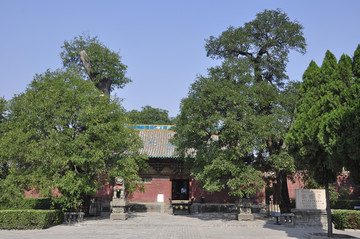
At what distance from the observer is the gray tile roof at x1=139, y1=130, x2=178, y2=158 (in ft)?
64.0

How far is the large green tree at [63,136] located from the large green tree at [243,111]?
3.45m

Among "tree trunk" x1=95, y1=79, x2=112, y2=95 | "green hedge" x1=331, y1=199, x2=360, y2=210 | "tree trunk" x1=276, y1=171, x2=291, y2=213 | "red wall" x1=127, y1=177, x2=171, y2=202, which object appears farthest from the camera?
"tree trunk" x1=95, y1=79, x2=112, y2=95

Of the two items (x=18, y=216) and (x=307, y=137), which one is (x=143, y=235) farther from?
(x=307, y=137)

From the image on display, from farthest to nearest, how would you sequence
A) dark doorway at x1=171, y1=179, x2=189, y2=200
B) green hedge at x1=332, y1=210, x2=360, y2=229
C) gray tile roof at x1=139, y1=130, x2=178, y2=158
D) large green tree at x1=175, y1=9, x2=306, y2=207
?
1. dark doorway at x1=171, y1=179, x2=189, y2=200
2. gray tile roof at x1=139, y1=130, x2=178, y2=158
3. large green tree at x1=175, y1=9, x2=306, y2=207
4. green hedge at x1=332, y1=210, x2=360, y2=229

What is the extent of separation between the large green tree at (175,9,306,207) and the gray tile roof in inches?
199

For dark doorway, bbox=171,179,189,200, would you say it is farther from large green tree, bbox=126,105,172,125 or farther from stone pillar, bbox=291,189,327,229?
large green tree, bbox=126,105,172,125

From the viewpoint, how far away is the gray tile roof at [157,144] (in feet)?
64.0

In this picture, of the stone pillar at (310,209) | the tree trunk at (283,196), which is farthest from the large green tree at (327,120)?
the tree trunk at (283,196)

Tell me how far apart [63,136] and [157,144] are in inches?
388

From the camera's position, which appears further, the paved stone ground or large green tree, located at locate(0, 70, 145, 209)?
large green tree, located at locate(0, 70, 145, 209)

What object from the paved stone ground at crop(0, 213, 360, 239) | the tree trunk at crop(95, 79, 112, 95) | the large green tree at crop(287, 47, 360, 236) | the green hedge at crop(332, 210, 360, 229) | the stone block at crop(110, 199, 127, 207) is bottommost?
the paved stone ground at crop(0, 213, 360, 239)

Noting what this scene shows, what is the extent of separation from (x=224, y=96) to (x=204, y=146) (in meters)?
2.53

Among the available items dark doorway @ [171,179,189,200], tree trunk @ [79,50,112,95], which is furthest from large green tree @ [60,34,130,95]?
dark doorway @ [171,179,189,200]

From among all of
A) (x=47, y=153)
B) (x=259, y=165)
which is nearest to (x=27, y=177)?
(x=47, y=153)
